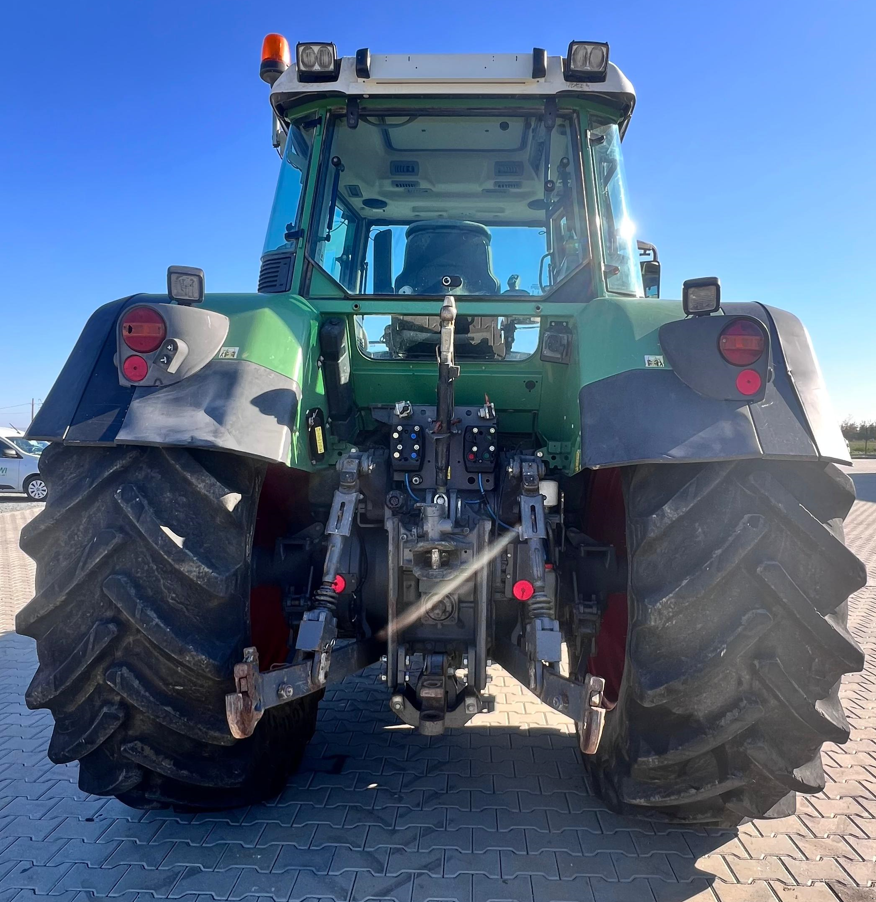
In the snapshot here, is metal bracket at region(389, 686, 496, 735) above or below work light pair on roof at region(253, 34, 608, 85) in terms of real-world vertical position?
below

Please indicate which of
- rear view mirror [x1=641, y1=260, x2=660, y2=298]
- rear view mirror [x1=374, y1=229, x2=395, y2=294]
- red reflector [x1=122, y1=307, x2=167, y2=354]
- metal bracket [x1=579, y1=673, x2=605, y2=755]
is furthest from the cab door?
metal bracket [x1=579, y1=673, x2=605, y2=755]

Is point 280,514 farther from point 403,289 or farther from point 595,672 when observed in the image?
point 595,672

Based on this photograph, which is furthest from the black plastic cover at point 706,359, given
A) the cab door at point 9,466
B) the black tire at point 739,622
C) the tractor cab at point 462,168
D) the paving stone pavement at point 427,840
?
the cab door at point 9,466

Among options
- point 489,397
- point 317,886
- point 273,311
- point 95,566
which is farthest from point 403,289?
point 317,886

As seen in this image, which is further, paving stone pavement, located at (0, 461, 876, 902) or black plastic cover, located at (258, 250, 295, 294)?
black plastic cover, located at (258, 250, 295, 294)

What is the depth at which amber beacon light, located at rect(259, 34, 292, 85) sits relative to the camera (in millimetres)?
3166

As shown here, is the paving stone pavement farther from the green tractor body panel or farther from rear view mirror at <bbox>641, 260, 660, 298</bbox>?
rear view mirror at <bbox>641, 260, 660, 298</bbox>

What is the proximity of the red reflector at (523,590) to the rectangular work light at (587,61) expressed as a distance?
84.5 inches

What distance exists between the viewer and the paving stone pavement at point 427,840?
2.03 meters

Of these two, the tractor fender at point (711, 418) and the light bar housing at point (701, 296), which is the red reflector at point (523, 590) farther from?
the light bar housing at point (701, 296)

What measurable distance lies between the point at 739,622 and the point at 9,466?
1596 centimetres

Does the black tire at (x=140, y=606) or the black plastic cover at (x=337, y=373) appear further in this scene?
the black plastic cover at (x=337, y=373)

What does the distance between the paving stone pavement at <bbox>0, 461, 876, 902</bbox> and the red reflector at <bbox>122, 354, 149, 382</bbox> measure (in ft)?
5.24

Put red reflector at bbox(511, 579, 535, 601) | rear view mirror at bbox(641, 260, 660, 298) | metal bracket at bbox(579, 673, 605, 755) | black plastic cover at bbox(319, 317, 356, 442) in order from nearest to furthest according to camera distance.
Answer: metal bracket at bbox(579, 673, 605, 755)
red reflector at bbox(511, 579, 535, 601)
black plastic cover at bbox(319, 317, 356, 442)
rear view mirror at bbox(641, 260, 660, 298)
